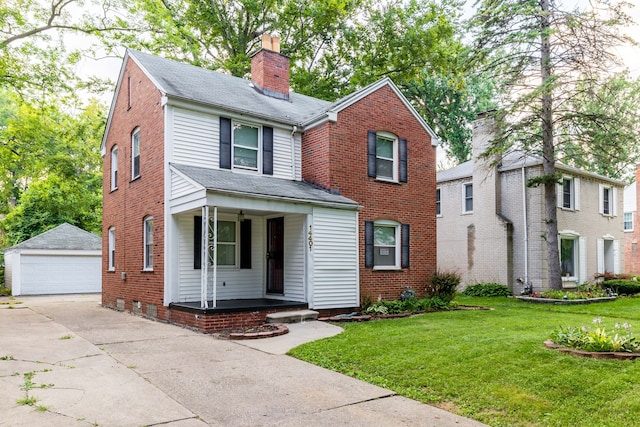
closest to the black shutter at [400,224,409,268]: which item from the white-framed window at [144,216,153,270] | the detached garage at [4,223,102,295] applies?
the white-framed window at [144,216,153,270]

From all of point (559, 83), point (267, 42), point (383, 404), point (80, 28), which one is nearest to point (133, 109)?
point (267, 42)

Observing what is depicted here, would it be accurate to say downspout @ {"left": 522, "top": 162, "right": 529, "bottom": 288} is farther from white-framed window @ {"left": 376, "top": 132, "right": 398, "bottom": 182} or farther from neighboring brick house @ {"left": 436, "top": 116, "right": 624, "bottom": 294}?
white-framed window @ {"left": 376, "top": 132, "right": 398, "bottom": 182}

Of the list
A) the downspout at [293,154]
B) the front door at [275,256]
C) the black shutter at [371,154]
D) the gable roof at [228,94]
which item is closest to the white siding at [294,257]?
the front door at [275,256]

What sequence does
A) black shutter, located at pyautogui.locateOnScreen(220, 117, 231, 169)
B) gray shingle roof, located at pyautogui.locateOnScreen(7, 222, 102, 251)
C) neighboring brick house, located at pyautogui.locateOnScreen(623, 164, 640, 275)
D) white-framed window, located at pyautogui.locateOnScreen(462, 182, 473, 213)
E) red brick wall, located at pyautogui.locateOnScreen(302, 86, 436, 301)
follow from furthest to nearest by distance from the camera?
neighboring brick house, located at pyautogui.locateOnScreen(623, 164, 640, 275) < gray shingle roof, located at pyautogui.locateOnScreen(7, 222, 102, 251) < white-framed window, located at pyautogui.locateOnScreen(462, 182, 473, 213) < red brick wall, located at pyautogui.locateOnScreen(302, 86, 436, 301) < black shutter, located at pyautogui.locateOnScreen(220, 117, 231, 169)

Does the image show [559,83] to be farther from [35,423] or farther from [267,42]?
[35,423]

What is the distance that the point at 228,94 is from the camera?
13.6 meters

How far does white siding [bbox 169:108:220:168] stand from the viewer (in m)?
11.7

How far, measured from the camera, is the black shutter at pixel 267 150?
13.0m

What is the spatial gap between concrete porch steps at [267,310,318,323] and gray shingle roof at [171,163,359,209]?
8.46ft

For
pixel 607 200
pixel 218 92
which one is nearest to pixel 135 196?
pixel 218 92

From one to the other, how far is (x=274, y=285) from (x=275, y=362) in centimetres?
603

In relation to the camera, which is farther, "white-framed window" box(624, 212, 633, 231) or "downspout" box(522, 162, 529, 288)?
"white-framed window" box(624, 212, 633, 231)

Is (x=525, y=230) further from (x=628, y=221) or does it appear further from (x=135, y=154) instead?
(x=628, y=221)

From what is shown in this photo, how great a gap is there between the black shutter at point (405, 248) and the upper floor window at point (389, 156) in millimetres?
1472
